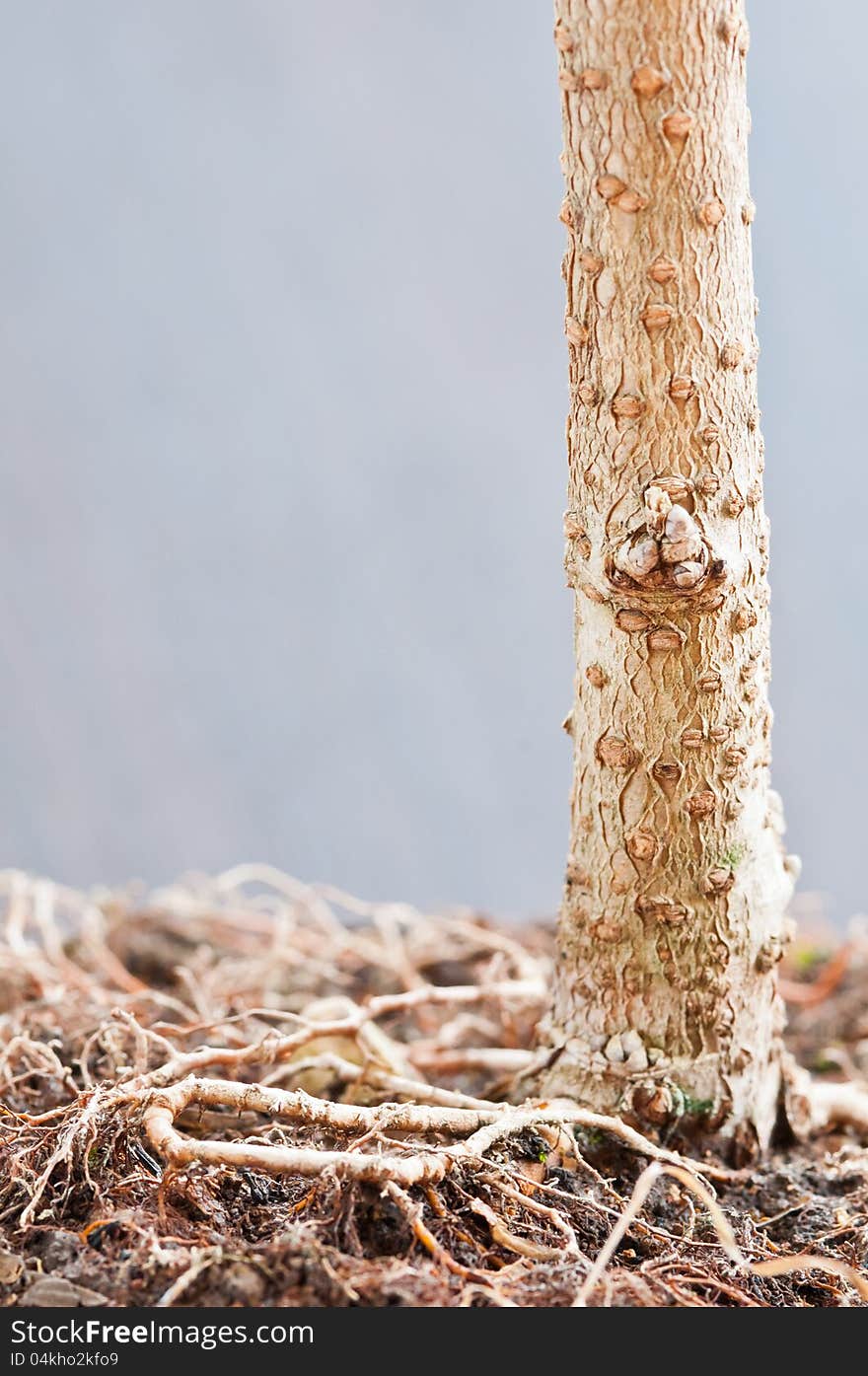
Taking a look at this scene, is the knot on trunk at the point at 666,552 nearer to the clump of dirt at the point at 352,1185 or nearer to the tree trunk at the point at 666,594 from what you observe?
the tree trunk at the point at 666,594

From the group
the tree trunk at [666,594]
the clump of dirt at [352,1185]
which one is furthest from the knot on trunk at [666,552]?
the clump of dirt at [352,1185]

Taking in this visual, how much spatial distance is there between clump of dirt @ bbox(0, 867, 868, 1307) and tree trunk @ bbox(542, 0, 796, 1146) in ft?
0.28

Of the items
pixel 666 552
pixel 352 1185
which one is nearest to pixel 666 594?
pixel 666 552

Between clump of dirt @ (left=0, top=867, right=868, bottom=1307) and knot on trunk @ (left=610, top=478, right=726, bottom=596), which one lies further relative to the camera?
knot on trunk @ (left=610, top=478, right=726, bottom=596)

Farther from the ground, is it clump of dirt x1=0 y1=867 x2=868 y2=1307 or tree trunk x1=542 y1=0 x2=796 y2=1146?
tree trunk x1=542 y1=0 x2=796 y2=1146

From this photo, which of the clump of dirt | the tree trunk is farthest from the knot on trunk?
the clump of dirt

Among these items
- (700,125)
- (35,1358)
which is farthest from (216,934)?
(700,125)

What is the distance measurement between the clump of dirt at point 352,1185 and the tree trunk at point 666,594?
3.4 inches

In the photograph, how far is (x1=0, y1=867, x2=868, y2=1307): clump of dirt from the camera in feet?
1.83

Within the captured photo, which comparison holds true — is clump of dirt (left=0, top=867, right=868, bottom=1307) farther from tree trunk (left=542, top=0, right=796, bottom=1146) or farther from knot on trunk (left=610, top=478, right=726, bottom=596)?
knot on trunk (left=610, top=478, right=726, bottom=596)

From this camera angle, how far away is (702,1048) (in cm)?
82

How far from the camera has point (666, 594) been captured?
72 cm

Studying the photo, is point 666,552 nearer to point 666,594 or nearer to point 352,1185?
point 666,594

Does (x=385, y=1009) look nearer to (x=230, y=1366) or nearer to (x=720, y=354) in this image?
(x=230, y=1366)
